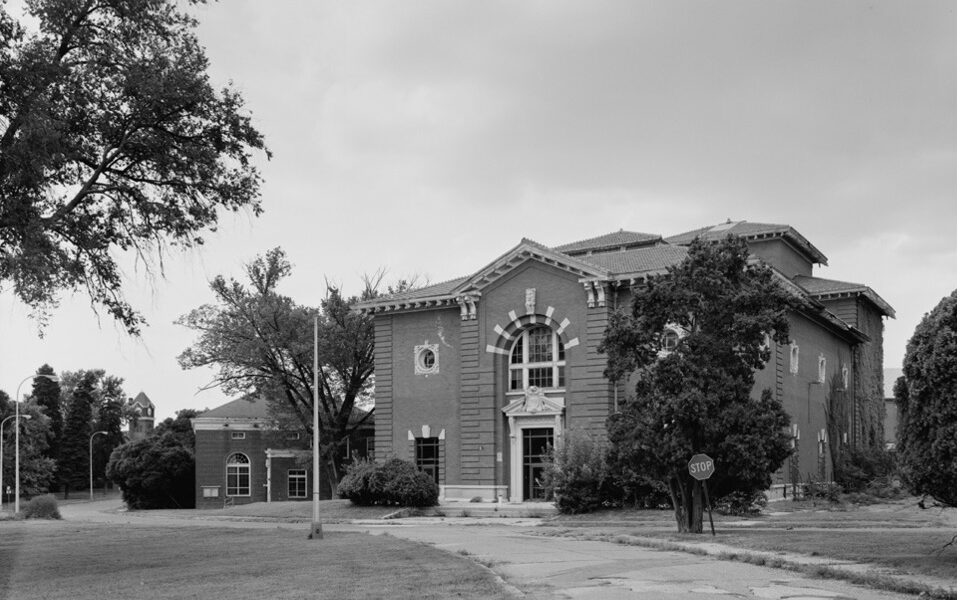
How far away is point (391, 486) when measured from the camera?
139ft

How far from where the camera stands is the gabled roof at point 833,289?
53312 mm

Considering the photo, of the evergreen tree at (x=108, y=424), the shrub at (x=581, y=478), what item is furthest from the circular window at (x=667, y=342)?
the evergreen tree at (x=108, y=424)

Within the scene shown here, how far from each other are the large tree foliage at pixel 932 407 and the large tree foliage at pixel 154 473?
58.0m

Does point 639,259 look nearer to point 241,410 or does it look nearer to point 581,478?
point 581,478

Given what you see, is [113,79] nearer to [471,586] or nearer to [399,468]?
[471,586]

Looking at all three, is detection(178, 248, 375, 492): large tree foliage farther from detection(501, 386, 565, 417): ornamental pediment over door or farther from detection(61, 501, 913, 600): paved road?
detection(61, 501, 913, 600): paved road

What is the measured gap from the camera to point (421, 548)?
73.0ft

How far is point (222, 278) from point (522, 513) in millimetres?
28081

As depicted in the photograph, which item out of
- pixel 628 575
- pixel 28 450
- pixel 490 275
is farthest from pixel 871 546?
pixel 28 450

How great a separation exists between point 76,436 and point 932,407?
93595mm

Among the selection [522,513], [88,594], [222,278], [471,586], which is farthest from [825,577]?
[222,278]

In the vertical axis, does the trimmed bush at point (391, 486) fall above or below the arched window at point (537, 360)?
below

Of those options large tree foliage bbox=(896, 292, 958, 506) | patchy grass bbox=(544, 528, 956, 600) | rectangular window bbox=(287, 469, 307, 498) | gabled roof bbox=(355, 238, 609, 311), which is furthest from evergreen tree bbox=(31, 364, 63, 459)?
large tree foliage bbox=(896, 292, 958, 506)

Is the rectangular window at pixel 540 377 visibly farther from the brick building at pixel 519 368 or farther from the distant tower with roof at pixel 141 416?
the distant tower with roof at pixel 141 416
